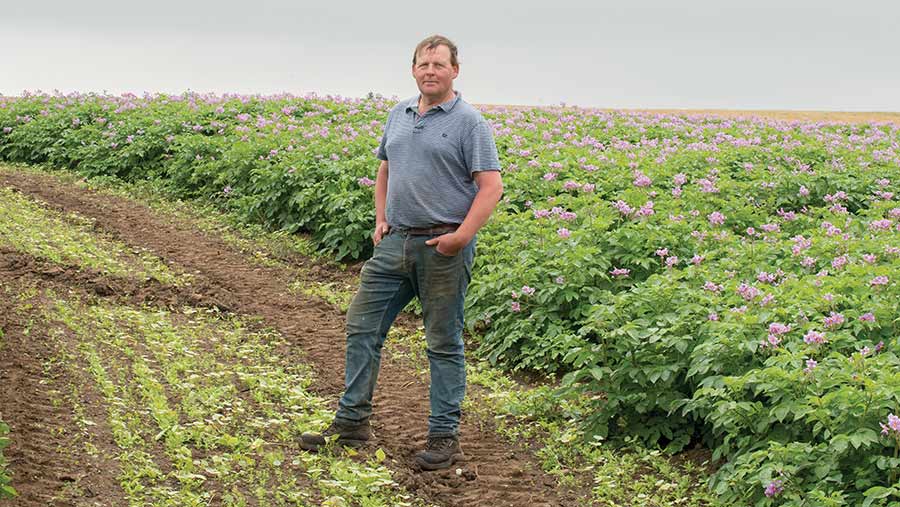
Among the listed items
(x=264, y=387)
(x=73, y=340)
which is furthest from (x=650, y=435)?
(x=73, y=340)

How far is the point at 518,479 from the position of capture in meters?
6.26

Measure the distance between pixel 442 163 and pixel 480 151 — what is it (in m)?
0.20

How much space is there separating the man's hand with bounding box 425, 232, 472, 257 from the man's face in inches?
28.2

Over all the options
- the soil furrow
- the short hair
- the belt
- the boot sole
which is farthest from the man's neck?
the soil furrow

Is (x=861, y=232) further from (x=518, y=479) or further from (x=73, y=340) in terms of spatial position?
(x=73, y=340)

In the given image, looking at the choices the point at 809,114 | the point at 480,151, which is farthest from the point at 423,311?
the point at 809,114

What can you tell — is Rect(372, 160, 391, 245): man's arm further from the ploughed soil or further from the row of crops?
the row of crops

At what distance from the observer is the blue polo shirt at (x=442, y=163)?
573cm

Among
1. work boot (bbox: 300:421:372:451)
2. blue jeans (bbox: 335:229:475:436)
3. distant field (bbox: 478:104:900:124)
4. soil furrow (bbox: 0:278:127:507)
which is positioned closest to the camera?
soil furrow (bbox: 0:278:127:507)

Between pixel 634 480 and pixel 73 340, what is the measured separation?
13.4 ft

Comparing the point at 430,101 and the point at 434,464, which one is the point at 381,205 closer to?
the point at 430,101

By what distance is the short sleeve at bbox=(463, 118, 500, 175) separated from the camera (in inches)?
224

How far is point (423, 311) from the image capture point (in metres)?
5.99

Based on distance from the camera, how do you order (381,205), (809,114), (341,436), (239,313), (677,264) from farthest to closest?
(809,114), (239,313), (677,264), (341,436), (381,205)
